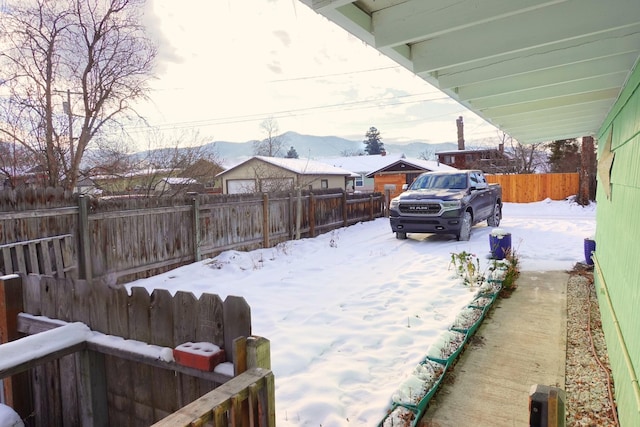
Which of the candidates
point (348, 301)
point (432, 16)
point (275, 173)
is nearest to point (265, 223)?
point (348, 301)

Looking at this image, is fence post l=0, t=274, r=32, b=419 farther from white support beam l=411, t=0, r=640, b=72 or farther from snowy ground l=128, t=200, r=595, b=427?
white support beam l=411, t=0, r=640, b=72

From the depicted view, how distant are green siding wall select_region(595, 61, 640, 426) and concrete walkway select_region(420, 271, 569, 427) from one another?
1.83 feet

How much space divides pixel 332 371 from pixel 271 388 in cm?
179

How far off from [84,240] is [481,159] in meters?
38.8

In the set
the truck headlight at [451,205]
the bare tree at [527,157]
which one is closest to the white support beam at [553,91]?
the truck headlight at [451,205]

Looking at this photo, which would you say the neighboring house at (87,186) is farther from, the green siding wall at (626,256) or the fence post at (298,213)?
the green siding wall at (626,256)

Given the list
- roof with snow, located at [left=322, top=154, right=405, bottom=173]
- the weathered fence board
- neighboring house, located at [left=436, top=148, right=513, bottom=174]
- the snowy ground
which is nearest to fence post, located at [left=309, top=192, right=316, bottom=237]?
the snowy ground

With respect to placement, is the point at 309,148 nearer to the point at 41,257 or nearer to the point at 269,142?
the point at 269,142

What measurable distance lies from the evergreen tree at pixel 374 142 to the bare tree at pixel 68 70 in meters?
59.5

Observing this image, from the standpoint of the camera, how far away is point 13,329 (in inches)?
117

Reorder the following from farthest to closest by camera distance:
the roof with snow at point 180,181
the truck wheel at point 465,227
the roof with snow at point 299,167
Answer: the roof with snow at point 299,167, the roof with snow at point 180,181, the truck wheel at point 465,227

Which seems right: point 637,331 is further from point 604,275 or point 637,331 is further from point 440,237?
point 440,237

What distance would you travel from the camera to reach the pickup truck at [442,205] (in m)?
9.98

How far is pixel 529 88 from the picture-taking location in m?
3.44
